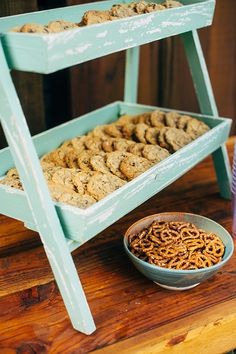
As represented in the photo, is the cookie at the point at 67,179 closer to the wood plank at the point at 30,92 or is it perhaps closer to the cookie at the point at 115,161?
the cookie at the point at 115,161

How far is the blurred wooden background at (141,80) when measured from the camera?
1.79 metres

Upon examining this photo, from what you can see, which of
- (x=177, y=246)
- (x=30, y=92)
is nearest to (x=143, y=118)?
(x=30, y=92)

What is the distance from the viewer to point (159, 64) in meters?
2.02

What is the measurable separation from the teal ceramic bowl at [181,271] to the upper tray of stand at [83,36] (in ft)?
1.54

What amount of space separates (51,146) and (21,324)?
22.2 inches

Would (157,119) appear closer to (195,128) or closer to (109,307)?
(195,128)

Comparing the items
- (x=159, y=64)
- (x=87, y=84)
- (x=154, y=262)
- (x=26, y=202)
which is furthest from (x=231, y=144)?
(x=26, y=202)

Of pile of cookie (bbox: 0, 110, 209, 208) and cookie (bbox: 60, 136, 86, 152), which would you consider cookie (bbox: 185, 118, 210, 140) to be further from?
cookie (bbox: 60, 136, 86, 152)

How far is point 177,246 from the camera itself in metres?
1.23

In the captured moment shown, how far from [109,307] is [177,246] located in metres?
0.22

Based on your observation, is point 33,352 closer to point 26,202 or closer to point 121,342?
point 121,342

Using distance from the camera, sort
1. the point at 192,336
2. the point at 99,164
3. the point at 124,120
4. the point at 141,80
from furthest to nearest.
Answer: the point at 141,80 < the point at 124,120 < the point at 99,164 < the point at 192,336

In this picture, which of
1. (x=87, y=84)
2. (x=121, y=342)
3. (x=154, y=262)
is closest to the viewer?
(x=121, y=342)

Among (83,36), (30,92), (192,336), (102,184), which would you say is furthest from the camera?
(30,92)
